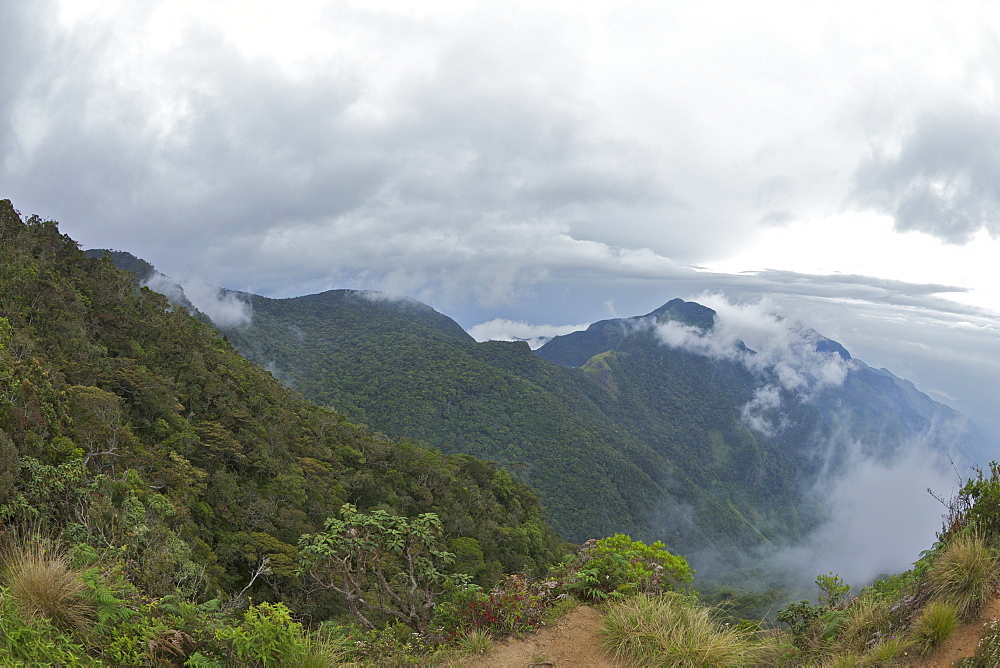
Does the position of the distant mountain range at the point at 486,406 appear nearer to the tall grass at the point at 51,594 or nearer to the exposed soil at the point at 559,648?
the exposed soil at the point at 559,648

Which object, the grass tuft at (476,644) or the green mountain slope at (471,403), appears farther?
the green mountain slope at (471,403)

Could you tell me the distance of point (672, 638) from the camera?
200 inches

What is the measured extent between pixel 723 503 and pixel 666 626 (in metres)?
160

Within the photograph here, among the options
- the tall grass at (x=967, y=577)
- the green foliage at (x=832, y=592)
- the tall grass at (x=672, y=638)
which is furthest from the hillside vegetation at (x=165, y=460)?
the tall grass at (x=967, y=577)

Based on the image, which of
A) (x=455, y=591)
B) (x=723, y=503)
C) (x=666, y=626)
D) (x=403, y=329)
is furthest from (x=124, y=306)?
(x=723, y=503)

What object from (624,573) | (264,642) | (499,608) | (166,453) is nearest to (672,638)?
(624,573)

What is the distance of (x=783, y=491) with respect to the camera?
624 ft

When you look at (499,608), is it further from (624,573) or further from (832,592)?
(832,592)

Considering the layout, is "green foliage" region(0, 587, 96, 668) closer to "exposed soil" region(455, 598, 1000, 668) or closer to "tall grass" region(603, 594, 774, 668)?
"exposed soil" region(455, 598, 1000, 668)

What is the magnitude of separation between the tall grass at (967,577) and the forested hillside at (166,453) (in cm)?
806

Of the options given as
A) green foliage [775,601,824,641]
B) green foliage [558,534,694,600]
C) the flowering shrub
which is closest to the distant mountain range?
green foliage [558,534,694,600]

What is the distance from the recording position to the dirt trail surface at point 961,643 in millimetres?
4195

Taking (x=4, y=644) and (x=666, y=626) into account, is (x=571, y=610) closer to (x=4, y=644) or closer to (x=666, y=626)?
(x=666, y=626)

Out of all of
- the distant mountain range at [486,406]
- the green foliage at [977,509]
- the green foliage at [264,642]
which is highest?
the green foliage at [977,509]
